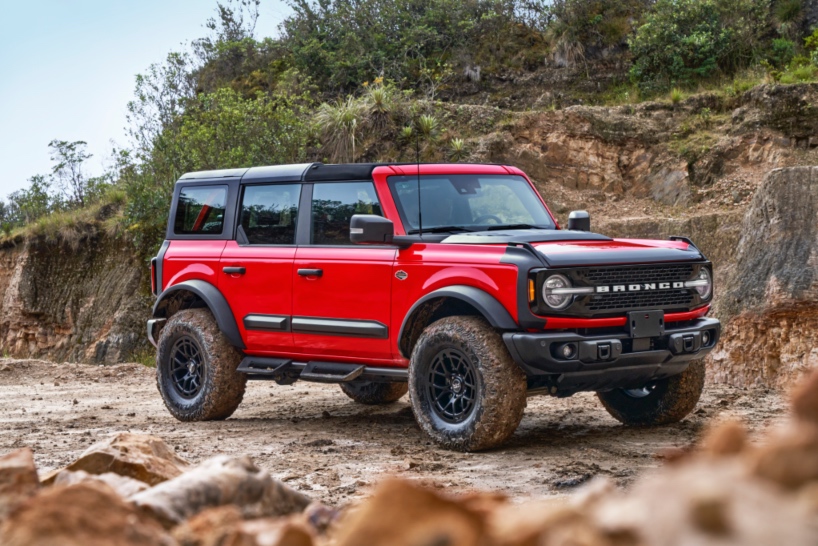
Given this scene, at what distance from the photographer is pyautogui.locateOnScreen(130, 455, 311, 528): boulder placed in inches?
95.7

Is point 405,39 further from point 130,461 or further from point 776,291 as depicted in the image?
point 130,461

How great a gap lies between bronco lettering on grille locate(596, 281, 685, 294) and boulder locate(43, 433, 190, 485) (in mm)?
3825

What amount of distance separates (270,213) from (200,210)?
3.31 feet

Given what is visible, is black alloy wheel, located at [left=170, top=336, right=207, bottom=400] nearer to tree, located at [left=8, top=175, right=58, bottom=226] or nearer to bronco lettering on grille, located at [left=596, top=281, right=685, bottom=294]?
bronco lettering on grille, located at [left=596, top=281, right=685, bottom=294]

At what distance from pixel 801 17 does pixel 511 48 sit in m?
6.72

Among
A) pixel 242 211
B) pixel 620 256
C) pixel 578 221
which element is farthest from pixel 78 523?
pixel 242 211

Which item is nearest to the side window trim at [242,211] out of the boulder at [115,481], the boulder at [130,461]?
the boulder at [130,461]

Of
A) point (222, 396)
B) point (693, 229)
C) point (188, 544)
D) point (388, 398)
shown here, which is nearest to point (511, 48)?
point (693, 229)

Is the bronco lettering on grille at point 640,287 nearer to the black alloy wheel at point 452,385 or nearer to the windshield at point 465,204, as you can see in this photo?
the black alloy wheel at point 452,385

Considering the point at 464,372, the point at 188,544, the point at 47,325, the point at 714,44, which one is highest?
the point at 714,44

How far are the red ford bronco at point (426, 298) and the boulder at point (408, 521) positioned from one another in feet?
16.2

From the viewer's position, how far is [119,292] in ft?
72.8

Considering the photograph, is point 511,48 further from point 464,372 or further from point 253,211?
point 464,372

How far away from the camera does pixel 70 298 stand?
23766mm
